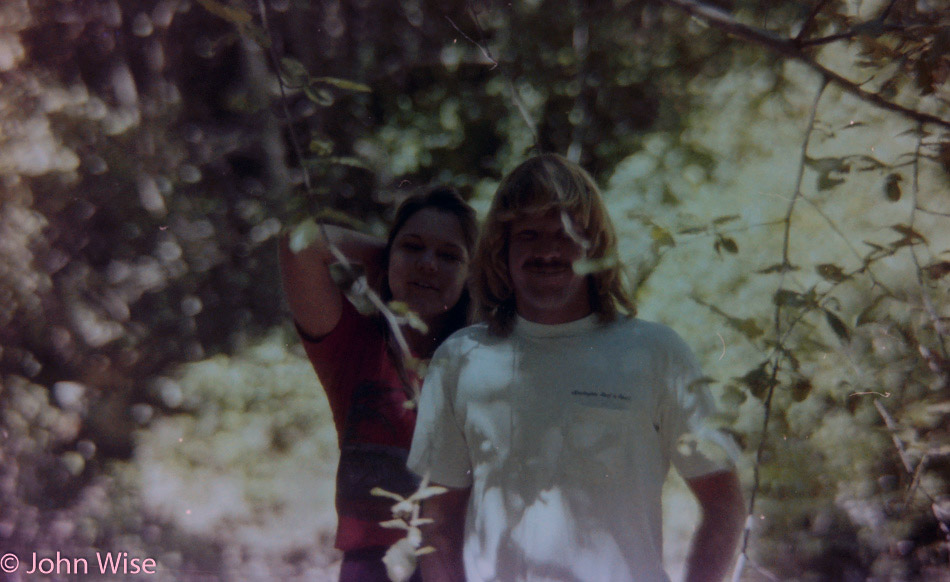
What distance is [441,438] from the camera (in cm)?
101

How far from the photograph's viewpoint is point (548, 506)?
0.96 metres

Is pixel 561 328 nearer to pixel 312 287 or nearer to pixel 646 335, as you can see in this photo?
pixel 646 335

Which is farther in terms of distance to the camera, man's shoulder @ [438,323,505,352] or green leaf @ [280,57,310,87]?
man's shoulder @ [438,323,505,352]

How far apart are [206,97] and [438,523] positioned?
2169 millimetres

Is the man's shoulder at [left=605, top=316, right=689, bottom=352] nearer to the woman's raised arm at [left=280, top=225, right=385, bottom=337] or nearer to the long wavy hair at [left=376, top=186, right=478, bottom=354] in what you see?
the long wavy hair at [left=376, top=186, right=478, bottom=354]

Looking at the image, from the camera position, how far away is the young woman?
3.68ft

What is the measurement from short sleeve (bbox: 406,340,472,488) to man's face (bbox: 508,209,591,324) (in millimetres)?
158

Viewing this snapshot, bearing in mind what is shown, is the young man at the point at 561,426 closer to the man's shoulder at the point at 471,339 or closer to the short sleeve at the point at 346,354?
the man's shoulder at the point at 471,339

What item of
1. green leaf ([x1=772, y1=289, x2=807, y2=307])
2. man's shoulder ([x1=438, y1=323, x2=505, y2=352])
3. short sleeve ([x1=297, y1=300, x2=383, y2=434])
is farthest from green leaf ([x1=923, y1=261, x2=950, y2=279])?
short sleeve ([x1=297, y1=300, x2=383, y2=434])

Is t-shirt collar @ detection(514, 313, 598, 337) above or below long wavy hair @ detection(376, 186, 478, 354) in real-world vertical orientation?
below

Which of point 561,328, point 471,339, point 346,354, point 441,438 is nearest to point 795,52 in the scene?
point 561,328

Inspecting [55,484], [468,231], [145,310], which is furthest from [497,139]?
[55,484]

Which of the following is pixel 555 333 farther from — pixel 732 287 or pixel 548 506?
pixel 732 287

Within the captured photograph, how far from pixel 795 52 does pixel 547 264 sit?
42 cm
